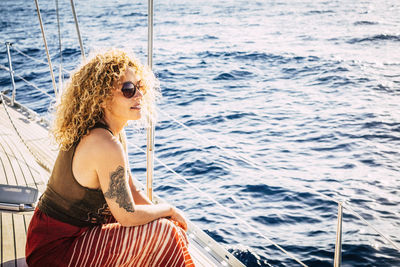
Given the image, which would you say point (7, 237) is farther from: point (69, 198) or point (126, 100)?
point (126, 100)

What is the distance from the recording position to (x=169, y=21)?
18438mm

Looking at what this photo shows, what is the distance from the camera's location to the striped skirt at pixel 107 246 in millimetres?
1443

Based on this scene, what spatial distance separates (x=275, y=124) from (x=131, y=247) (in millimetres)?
5639

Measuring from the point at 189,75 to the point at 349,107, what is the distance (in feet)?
13.2

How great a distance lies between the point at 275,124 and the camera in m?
6.84

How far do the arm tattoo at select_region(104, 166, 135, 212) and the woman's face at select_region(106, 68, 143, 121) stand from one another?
0.25 metres

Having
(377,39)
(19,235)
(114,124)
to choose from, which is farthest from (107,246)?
(377,39)

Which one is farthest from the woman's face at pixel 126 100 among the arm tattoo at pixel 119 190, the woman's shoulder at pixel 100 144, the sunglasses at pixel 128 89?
the arm tattoo at pixel 119 190

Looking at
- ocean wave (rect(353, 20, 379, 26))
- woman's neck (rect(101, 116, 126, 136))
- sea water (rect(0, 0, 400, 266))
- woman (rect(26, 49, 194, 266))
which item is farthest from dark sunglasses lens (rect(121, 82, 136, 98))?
ocean wave (rect(353, 20, 379, 26))

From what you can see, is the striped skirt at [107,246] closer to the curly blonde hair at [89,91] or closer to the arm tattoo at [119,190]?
the arm tattoo at [119,190]

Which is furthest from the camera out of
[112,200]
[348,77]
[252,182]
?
[348,77]

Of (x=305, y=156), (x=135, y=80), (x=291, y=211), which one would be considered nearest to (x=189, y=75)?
(x=305, y=156)

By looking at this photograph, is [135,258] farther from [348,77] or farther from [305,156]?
[348,77]

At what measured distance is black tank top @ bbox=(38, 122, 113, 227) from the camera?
1471 mm
